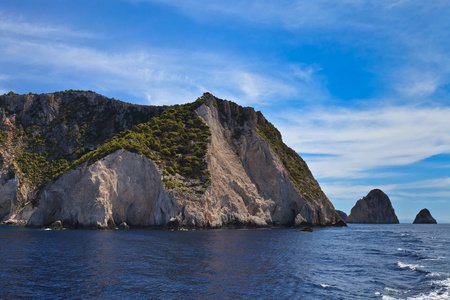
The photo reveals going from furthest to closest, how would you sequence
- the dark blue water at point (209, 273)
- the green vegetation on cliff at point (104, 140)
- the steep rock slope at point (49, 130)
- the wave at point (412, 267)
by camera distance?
the steep rock slope at point (49, 130) → the green vegetation on cliff at point (104, 140) → the wave at point (412, 267) → the dark blue water at point (209, 273)

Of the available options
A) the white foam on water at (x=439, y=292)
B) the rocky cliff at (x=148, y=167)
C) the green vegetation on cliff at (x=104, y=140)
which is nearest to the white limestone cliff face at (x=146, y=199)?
the rocky cliff at (x=148, y=167)

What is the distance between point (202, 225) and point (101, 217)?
2104 cm

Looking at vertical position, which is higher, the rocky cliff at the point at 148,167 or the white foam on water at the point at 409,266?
the rocky cliff at the point at 148,167

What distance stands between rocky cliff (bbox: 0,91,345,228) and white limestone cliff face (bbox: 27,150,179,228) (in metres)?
0.22

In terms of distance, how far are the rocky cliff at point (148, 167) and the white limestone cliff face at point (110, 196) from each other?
8.5 inches

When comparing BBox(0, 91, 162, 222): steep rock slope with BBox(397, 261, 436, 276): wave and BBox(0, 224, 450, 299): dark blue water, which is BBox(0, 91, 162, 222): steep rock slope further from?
BBox(397, 261, 436, 276): wave

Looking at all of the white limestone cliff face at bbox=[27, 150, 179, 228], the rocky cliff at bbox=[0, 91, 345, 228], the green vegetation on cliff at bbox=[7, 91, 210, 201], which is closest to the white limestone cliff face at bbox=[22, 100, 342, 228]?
the white limestone cliff face at bbox=[27, 150, 179, 228]

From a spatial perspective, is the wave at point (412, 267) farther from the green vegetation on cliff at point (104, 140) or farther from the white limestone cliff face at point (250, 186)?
the green vegetation on cliff at point (104, 140)

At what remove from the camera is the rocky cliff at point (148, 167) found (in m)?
71.6

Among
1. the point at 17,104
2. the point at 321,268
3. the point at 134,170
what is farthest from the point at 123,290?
the point at 17,104

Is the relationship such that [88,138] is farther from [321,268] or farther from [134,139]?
[321,268]

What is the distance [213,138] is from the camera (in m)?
96.4

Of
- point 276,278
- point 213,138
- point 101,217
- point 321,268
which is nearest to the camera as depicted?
point 276,278

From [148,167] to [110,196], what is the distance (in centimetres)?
1034
